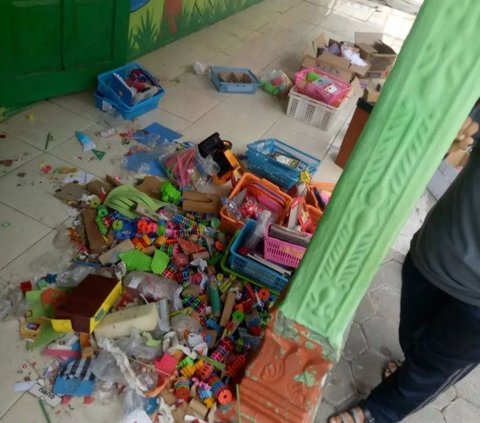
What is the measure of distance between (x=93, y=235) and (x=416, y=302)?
1500mm

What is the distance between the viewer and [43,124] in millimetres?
2801

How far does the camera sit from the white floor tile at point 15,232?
6.64 ft

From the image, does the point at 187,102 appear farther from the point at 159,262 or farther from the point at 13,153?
the point at 159,262

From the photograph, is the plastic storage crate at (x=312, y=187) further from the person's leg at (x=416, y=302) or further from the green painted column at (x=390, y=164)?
the green painted column at (x=390, y=164)

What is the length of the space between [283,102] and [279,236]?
1.93 m

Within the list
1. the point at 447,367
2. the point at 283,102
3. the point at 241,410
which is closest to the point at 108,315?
the point at 241,410

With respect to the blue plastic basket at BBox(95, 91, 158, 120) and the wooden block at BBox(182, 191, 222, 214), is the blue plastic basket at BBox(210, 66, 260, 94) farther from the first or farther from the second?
the wooden block at BBox(182, 191, 222, 214)

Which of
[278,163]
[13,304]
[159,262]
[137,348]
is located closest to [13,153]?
[13,304]

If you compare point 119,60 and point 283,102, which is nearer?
point 119,60

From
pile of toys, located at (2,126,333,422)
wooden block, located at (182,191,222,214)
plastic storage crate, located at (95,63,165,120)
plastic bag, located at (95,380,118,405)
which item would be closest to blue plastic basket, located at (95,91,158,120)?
plastic storage crate, located at (95,63,165,120)

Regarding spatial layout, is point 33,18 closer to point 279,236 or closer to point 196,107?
point 196,107

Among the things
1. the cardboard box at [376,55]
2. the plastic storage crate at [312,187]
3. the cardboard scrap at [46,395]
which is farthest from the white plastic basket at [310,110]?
the cardboard scrap at [46,395]

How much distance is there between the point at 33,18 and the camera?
248cm

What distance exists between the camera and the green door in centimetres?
246
